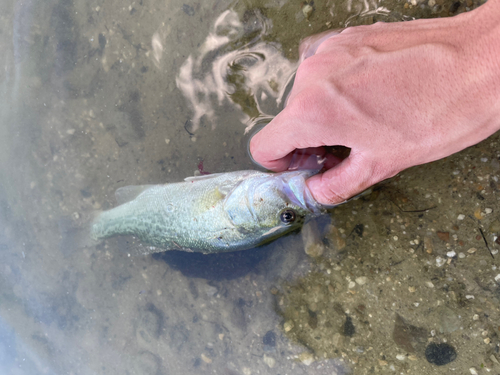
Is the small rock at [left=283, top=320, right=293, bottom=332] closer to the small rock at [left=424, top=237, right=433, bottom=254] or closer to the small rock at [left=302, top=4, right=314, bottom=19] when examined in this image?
the small rock at [left=424, top=237, right=433, bottom=254]

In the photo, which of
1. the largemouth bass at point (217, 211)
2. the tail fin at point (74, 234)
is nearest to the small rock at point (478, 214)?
the largemouth bass at point (217, 211)

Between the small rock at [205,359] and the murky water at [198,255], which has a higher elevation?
the murky water at [198,255]

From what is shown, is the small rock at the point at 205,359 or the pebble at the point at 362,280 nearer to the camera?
the pebble at the point at 362,280

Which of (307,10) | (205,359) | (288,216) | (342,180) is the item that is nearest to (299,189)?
(288,216)

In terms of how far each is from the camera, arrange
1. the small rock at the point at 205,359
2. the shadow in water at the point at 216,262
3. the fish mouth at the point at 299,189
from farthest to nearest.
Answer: the small rock at the point at 205,359 → the shadow in water at the point at 216,262 → the fish mouth at the point at 299,189

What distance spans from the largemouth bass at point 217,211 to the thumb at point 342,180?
0.09 metres

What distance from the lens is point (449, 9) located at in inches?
A: 98.8

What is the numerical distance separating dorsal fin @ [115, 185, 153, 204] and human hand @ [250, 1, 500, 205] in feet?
6.79

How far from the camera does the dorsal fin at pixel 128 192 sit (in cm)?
348

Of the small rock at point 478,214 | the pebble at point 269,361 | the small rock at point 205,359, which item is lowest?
the pebble at point 269,361

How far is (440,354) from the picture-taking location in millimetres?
2889

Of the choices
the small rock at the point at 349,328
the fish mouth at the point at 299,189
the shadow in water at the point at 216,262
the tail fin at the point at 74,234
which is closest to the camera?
the fish mouth at the point at 299,189

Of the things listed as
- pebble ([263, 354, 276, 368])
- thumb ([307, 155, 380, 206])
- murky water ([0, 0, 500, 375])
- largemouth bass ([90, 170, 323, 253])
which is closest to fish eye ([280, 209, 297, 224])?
largemouth bass ([90, 170, 323, 253])

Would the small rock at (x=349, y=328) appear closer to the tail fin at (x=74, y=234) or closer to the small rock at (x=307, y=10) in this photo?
the small rock at (x=307, y=10)
